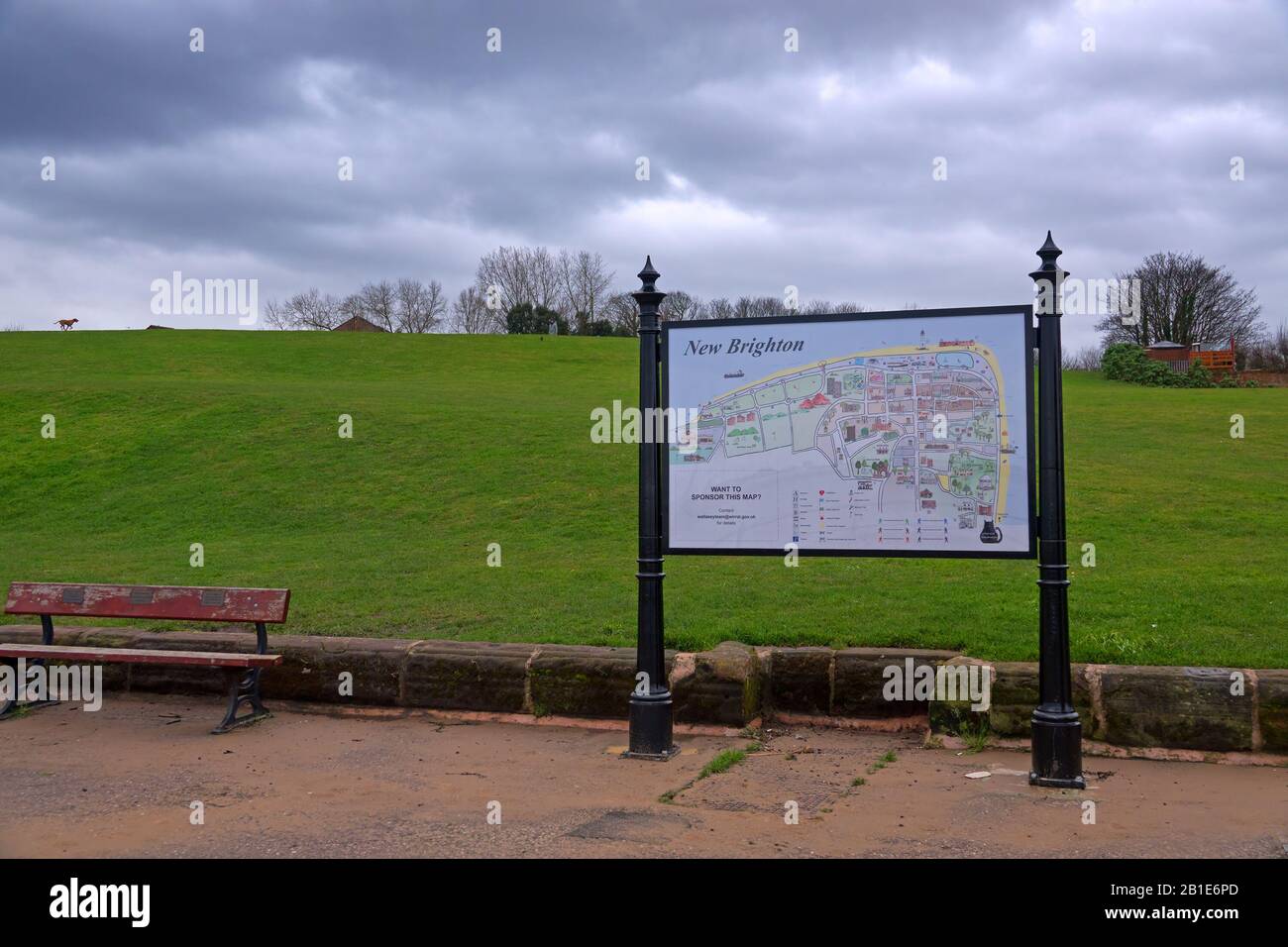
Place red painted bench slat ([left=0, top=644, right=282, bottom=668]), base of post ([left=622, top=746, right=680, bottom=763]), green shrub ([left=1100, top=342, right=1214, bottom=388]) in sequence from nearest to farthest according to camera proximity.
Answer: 1. base of post ([left=622, top=746, right=680, bottom=763])
2. red painted bench slat ([left=0, top=644, right=282, bottom=668])
3. green shrub ([left=1100, top=342, right=1214, bottom=388])

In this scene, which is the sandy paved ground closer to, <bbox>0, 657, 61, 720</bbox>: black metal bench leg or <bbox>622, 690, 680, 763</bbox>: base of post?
<bbox>622, 690, 680, 763</bbox>: base of post

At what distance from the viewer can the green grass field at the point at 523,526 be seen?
9711mm

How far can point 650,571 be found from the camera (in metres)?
8.09

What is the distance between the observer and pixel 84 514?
739 inches

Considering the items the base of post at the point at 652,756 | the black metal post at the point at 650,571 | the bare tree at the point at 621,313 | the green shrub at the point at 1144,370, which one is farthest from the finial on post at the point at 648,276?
the bare tree at the point at 621,313

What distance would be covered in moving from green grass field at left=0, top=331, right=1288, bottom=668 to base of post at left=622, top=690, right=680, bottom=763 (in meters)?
1.39

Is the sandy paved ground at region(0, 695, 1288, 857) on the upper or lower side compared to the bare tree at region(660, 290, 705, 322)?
lower

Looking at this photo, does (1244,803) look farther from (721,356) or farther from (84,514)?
(84,514)

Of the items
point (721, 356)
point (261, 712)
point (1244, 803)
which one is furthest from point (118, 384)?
point (1244, 803)

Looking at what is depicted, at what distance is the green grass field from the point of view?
971 cm

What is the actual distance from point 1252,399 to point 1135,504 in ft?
64.0

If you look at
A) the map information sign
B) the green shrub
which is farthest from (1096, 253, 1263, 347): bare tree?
the map information sign

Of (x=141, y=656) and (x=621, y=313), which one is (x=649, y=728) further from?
(x=621, y=313)

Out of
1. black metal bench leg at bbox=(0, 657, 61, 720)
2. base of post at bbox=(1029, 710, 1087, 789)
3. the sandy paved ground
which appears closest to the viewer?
the sandy paved ground
